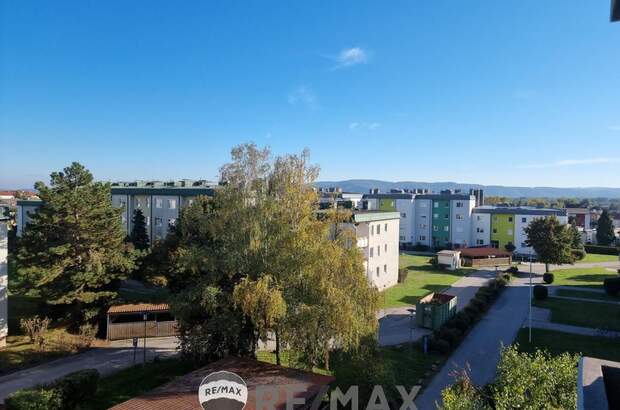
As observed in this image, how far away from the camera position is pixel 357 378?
1400cm

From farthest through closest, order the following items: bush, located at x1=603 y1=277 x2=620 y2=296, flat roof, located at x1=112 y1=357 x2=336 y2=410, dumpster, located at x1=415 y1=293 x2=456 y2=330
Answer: bush, located at x1=603 y1=277 x2=620 y2=296 < dumpster, located at x1=415 y1=293 x2=456 y2=330 < flat roof, located at x1=112 y1=357 x2=336 y2=410

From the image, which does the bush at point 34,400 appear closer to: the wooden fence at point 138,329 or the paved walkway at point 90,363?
the paved walkway at point 90,363

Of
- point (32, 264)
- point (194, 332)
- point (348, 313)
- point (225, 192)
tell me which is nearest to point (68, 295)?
point (32, 264)

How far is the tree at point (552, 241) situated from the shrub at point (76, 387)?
42.5 meters

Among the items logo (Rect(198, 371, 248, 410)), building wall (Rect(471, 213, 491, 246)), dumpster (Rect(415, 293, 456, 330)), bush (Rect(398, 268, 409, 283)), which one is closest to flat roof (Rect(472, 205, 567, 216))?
building wall (Rect(471, 213, 491, 246))

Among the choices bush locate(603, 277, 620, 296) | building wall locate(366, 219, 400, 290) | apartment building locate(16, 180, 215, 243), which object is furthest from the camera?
apartment building locate(16, 180, 215, 243)

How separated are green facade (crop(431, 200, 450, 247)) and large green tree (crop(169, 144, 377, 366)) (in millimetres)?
54232

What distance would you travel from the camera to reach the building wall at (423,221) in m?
67.2

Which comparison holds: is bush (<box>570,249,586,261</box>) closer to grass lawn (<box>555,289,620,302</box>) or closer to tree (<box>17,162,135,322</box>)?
grass lawn (<box>555,289,620,302</box>)

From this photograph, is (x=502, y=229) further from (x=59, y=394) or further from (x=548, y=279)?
(x=59, y=394)

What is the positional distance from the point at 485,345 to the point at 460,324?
214cm

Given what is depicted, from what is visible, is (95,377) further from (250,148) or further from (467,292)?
(467,292)

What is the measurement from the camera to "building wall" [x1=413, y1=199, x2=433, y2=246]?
67188 mm

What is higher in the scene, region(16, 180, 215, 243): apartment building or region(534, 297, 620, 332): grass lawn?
region(16, 180, 215, 243): apartment building
